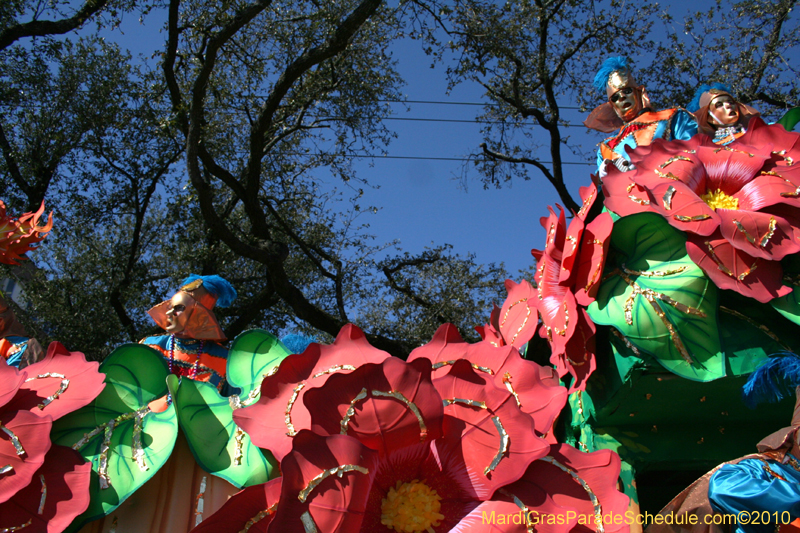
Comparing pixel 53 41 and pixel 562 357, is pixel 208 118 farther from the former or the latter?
pixel 562 357

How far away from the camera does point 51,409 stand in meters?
1.90

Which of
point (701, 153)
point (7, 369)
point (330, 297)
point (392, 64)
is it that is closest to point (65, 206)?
point (330, 297)

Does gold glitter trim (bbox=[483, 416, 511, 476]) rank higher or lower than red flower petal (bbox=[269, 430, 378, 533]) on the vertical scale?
higher

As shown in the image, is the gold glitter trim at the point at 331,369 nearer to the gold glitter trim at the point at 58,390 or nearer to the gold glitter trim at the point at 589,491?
the gold glitter trim at the point at 589,491

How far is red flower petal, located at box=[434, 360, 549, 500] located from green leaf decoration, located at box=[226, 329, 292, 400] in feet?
2.20

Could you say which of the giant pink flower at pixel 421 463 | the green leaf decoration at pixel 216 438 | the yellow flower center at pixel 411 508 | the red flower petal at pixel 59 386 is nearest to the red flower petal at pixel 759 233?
the giant pink flower at pixel 421 463

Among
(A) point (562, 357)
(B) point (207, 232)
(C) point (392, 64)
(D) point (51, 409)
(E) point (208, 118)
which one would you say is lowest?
(D) point (51, 409)

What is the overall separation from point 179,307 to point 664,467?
8.70 feet

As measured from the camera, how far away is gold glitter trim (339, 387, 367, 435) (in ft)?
5.23

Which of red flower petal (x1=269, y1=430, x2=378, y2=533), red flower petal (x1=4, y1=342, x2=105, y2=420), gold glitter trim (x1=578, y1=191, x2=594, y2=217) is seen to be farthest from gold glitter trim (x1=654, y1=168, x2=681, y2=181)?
red flower petal (x1=4, y1=342, x2=105, y2=420)

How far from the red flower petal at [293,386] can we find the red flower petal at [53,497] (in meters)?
0.46

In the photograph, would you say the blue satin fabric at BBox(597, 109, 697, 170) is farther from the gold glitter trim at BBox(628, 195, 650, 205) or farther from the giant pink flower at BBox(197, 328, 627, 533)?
the giant pink flower at BBox(197, 328, 627, 533)

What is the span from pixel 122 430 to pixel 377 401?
88cm

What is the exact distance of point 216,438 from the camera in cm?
196
